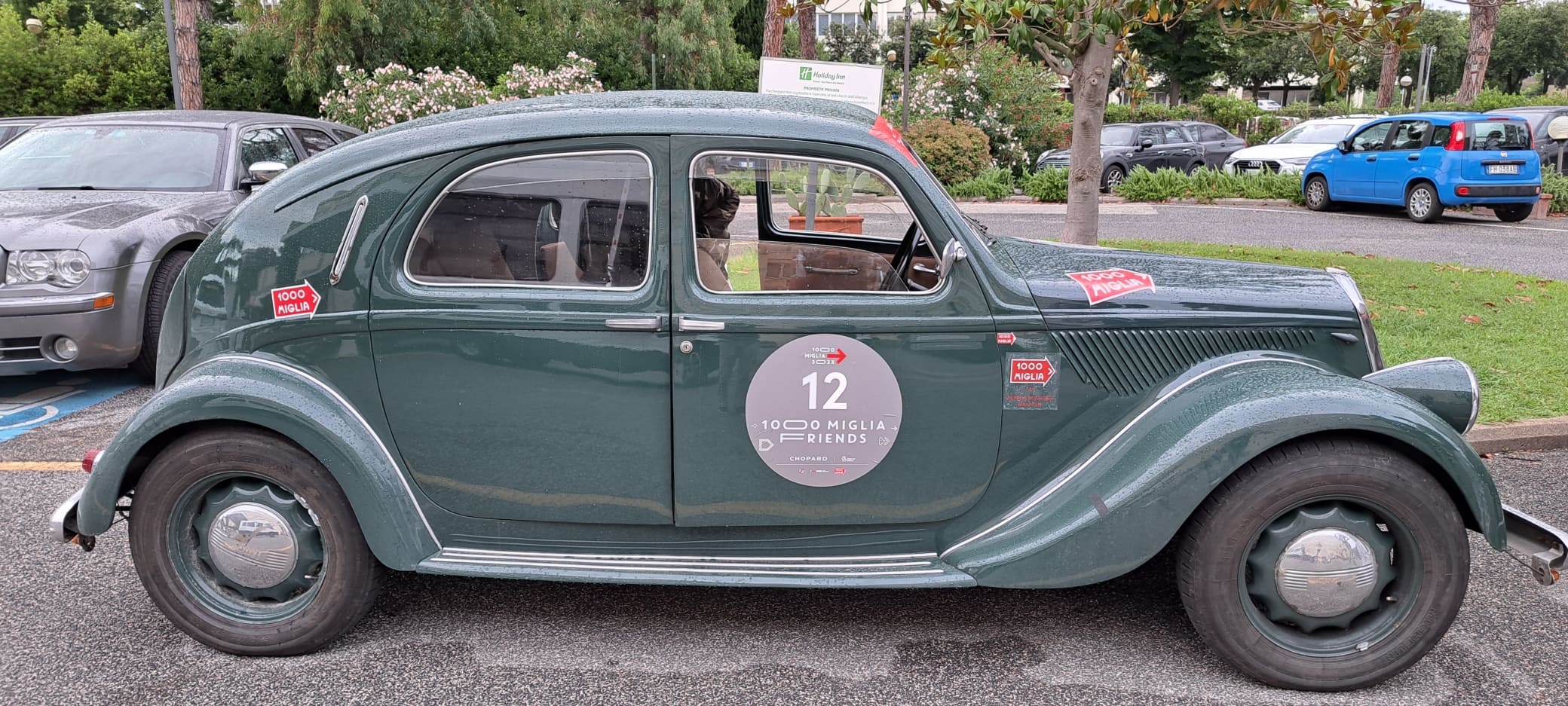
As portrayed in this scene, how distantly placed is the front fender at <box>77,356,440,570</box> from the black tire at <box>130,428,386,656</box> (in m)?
0.06

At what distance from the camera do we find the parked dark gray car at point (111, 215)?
595cm

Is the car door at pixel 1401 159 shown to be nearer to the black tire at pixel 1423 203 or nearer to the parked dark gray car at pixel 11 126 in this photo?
the black tire at pixel 1423 203

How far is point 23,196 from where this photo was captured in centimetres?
684

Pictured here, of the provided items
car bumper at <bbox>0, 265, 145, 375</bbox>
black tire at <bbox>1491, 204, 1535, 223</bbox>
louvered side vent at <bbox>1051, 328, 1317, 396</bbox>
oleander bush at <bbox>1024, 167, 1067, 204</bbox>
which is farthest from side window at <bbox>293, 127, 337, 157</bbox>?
black tire at <bbox>1491, 204, 1535, 223</bbox>

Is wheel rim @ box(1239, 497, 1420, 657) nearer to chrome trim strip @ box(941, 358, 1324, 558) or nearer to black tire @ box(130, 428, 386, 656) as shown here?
chrome trim strip @ box(941, 358, 1324, 558)

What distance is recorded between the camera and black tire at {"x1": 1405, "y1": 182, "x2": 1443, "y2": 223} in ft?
48.9

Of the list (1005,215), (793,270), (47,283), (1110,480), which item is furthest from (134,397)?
(1005,215)

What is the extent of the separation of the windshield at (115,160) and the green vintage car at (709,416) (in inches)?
182

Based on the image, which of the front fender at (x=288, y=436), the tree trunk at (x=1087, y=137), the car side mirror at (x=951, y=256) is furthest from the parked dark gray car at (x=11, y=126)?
the car side mirror at (x=951, y=256)

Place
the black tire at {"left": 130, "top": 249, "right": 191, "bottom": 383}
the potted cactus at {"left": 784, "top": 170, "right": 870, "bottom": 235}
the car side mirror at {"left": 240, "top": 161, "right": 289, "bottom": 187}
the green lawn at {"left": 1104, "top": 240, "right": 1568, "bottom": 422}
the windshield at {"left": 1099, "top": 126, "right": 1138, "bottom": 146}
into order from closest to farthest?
1. the potted cactus at {"left": 784, "top": 170, "right": 870, "bottom": 235}
2. the green lawn at {"left": 1104, "top": 240, "right": 1568, "bottom": 422}
3. the black tire at {"left": 130, "top": 249, "right": 191, "bottom": 383}
4. the car side mirror at {"left": 240, "top": 161, "right": 289, "bottom": 187}
5. the windshield at {"left": 1099, "top": 126, "right": 1138, "bottom": 146}

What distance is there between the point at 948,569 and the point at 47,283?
5.42m

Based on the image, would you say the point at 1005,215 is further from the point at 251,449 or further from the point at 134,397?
the point at 251,449

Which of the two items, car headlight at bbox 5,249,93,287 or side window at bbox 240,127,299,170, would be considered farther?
side window at bbox 240,127,299,170

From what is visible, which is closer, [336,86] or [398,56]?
[336,86]
